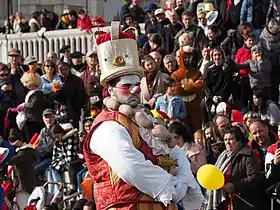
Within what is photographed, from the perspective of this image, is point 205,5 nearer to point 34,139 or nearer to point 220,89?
point 220,89

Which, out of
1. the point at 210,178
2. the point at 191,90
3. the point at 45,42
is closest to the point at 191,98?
the point at 191,90

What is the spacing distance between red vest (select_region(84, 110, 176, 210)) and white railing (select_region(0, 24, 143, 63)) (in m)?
12.6

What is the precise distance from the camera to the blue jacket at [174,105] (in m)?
13.3

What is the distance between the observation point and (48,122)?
14141 millimetres

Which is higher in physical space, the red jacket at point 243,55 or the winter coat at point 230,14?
the winter coat at point 230,14

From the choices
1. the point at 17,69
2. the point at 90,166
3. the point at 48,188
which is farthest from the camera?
the point at 17,69

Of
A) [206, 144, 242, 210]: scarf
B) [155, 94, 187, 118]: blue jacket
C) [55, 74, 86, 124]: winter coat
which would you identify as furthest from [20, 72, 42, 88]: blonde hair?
[206, 144, 242, 210]: scarf

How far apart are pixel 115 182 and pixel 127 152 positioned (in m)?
0.27

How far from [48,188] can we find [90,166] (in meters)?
6.90

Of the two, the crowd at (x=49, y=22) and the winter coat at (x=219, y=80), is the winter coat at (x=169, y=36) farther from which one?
the crowd at (x=49, y=22)

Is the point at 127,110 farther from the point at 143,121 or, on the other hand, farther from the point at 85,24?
the point at 85,24

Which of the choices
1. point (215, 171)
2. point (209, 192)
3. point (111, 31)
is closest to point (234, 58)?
point (209, 192)

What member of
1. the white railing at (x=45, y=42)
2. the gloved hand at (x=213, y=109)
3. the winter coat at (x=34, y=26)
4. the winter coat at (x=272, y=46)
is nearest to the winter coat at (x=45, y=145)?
the gloved hand at (x=213, y=109)

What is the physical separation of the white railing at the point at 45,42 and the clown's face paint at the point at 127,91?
12.5 metres
